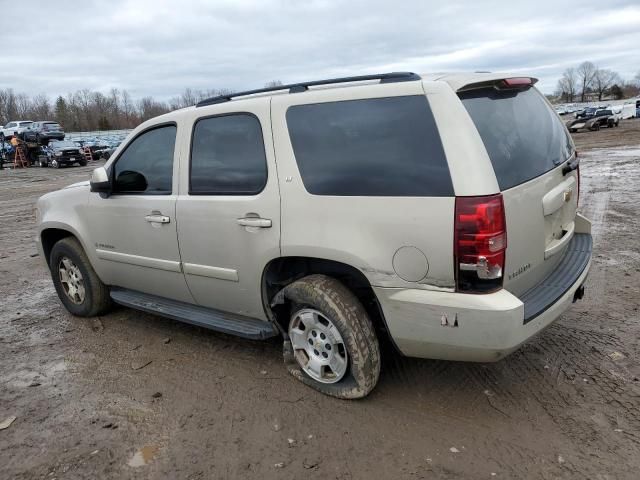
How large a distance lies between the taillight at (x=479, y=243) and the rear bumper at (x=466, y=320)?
0.08 meters

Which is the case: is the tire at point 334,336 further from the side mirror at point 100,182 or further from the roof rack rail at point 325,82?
the side mirror at point 100,182

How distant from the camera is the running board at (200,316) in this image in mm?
3572

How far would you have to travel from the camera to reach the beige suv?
2.67 m

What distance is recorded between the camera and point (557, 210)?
3205mm

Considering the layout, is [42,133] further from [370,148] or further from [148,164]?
[370,148]

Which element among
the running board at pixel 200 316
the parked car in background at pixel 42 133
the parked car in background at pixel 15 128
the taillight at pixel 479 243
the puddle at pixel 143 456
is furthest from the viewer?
the parked car in background at pixel 15 128

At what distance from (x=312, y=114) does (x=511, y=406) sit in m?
2.14

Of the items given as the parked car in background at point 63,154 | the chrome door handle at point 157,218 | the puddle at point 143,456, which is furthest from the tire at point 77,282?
the parked car in background at point 63,154

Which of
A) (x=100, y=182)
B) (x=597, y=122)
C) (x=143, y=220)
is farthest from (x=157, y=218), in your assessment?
(x=597, y=122)

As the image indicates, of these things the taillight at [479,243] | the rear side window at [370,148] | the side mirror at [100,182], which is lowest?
the taillight at [479,243]

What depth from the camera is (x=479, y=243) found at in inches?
102

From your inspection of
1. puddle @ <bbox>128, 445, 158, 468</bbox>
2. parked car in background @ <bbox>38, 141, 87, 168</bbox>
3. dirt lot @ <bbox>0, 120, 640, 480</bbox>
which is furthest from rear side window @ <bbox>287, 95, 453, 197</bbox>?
parked car in background @ <bbox>38, 141, 87, 168</bbox>

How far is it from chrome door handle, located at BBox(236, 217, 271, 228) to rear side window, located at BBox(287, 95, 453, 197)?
37cm

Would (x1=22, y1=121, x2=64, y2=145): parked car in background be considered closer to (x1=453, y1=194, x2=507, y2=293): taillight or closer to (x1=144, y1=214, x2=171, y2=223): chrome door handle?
(x1=144, y1=214, x2=171, y2=223): chrome door handle
